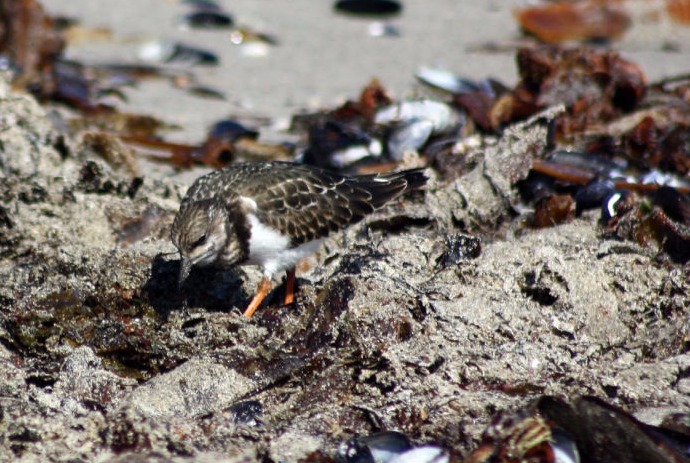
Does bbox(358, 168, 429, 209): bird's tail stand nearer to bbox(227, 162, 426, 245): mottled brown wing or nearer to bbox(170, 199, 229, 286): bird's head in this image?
bbox(227, 162, 426, 245): mottled brown wing

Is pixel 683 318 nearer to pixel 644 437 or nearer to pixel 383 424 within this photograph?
pixel 644 437

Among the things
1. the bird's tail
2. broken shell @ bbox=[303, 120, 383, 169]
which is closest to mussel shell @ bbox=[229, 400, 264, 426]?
the bird's tail

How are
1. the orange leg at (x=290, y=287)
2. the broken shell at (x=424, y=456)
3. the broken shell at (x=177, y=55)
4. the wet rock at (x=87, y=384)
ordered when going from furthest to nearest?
the broken shell at (x=177, y=55), the orange leg at (x=290, y=287), the wet rock at (x=87, y=384), the broken shell at (x=424, y=456)

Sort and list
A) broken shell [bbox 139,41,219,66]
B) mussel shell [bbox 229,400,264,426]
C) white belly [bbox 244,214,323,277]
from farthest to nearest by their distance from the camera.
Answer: broken shell [bbox 139,41,219,66] → white belly [bbox 244,214,323,277] → mussel shell [bbox 229,400,264,426]

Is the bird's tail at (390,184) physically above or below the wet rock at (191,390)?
above

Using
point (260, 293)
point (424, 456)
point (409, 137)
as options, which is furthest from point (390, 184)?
point (424, 456)

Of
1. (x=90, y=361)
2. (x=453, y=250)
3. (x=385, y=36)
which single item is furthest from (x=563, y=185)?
(x=385, y=36)

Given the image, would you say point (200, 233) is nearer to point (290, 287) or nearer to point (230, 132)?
point (290, 287)

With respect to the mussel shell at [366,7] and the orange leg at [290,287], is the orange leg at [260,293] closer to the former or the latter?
the orange leg at [290,287]

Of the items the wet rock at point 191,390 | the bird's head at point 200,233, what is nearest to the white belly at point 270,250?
the bird's head at point 200,233
